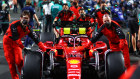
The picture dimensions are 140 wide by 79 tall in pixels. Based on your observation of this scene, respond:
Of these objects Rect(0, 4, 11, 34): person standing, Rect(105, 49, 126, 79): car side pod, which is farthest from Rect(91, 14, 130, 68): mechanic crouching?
Rect(0, 4, 11, 34): person standing

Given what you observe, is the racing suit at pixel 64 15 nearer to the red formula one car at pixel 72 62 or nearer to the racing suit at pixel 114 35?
the red formula one car at pixel 72 62

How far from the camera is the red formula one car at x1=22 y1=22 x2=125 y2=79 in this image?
22.2 feet

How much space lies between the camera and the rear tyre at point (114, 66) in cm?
675

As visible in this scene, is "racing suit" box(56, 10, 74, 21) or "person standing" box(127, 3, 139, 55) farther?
"racing suit" box(56, 10, 74, 21)

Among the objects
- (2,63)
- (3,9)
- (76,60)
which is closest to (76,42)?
(76,60)

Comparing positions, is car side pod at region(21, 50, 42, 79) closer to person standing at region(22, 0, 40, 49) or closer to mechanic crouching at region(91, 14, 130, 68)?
mechanic crouching at region(91, 14, 130, 68)

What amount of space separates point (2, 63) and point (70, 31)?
240 centimetres

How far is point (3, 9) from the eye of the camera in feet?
50.5

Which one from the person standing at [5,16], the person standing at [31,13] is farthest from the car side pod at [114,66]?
the person standing at [5,16]

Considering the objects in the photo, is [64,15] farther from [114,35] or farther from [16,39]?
[16,39]

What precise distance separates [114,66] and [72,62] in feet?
2.72

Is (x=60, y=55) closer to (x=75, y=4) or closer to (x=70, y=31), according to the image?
(x=70, y=31)

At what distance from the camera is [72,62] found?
271 inches

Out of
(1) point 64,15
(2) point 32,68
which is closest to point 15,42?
(2) point 32,68
